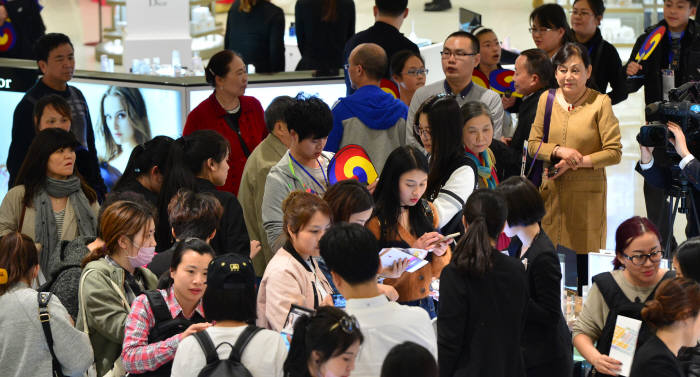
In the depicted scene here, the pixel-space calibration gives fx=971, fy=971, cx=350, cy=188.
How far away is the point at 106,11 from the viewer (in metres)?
14.4

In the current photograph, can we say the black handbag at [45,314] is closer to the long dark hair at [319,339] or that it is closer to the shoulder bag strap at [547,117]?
the long dark hair at [319,339]

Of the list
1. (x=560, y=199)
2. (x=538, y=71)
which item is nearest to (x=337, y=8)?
(x=538, y=71)

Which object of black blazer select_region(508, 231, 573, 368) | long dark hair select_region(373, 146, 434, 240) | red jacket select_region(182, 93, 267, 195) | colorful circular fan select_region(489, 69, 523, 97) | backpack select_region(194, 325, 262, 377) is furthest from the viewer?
colorful circular fan select_region(489, 69, 523, 97)

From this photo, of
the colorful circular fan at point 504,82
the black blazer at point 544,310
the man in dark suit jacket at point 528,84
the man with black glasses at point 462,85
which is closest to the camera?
the black blazer at point 544,310

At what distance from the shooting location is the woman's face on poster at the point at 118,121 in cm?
695

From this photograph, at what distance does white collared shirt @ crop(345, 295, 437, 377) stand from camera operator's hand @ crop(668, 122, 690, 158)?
2920 millimetres

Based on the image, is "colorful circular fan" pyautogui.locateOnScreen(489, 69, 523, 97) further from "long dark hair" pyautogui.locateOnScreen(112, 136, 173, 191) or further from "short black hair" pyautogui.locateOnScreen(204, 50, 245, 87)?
"long dark hair" pyautogui.locateOnScreen(112, 136, 173, 191)

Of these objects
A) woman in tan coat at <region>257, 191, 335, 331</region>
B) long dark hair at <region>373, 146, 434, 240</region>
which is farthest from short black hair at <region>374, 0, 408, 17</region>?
woman in tan coat at <region>257, 191, 335, 331</region>

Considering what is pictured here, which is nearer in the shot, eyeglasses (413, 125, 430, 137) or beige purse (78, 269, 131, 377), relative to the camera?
beige purse (78, 269, 131, 377)

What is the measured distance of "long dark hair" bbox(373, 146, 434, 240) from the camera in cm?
394

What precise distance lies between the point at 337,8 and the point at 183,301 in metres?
4.69

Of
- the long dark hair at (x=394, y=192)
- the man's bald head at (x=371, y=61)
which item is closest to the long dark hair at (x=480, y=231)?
the long dark hair at (x=394, y=192)

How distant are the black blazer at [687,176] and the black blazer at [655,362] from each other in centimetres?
233

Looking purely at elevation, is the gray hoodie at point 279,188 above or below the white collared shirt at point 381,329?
above
